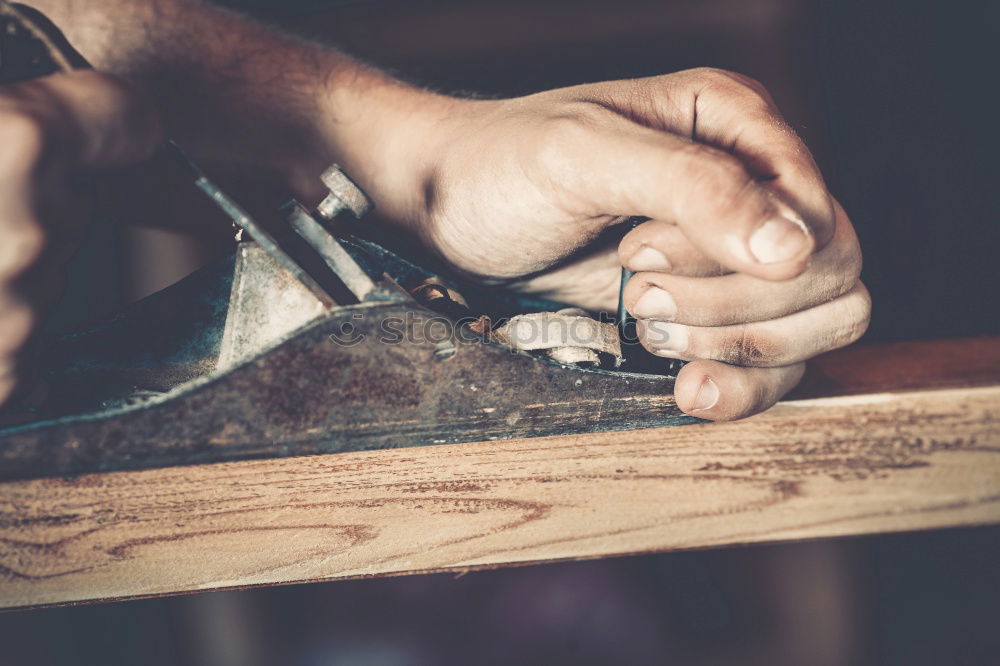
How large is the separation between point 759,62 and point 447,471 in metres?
2.72

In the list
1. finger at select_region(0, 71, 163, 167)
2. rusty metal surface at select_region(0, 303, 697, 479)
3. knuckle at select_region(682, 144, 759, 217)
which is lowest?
rusty metal surface at select_region(0, 303, 697, 479)

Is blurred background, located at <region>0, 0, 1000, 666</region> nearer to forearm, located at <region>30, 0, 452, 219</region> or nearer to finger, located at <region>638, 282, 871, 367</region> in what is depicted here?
forearm, located at <region>30, 0, 452, 219</region>

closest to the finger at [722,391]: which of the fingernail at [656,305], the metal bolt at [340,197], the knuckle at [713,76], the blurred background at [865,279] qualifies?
the fingernail at [656,305]

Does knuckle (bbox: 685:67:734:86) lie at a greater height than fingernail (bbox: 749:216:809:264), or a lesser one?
greater

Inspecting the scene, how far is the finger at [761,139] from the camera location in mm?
1051

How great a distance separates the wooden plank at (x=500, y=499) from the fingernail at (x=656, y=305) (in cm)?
21

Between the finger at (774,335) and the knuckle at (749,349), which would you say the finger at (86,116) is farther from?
the knuckle at (749,349)

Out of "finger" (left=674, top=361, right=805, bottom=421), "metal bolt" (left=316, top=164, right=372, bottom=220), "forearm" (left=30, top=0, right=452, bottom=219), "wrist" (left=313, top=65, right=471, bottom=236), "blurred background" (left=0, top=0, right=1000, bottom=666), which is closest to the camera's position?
"finger" (left=674, top=361, right=805, bottom=421)

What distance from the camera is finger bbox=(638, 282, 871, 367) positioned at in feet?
3.88

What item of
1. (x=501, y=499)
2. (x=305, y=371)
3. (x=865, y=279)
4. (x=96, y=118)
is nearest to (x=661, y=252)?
(x=501, y=499)

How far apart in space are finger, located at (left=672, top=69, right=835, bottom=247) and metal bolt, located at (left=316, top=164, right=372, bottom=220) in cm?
65

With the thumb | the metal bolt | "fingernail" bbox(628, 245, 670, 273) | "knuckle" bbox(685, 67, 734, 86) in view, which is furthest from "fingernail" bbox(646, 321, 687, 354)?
the thumb

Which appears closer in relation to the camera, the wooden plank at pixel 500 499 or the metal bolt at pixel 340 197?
the wooden plank at pixel 500 499

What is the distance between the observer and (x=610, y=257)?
155cm
